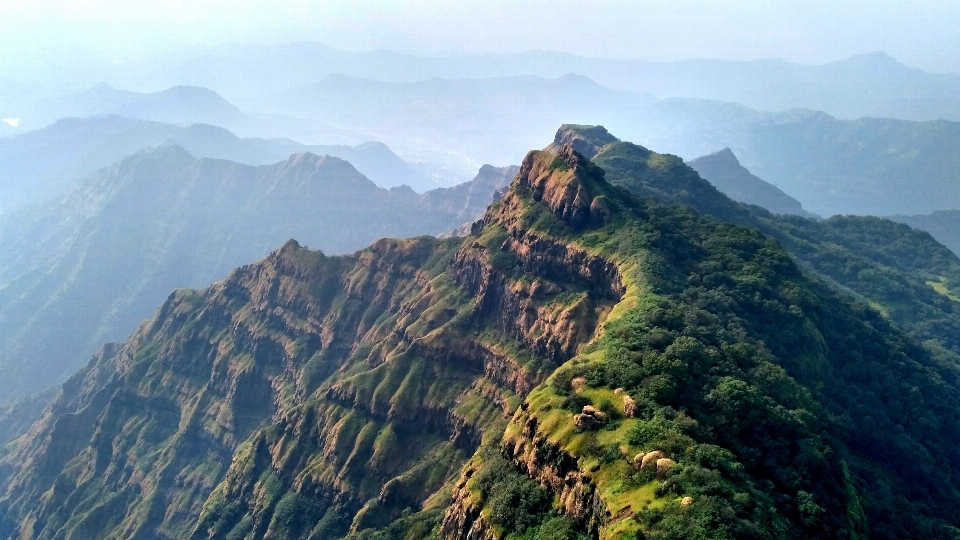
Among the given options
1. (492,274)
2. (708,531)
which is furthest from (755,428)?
(492,274)

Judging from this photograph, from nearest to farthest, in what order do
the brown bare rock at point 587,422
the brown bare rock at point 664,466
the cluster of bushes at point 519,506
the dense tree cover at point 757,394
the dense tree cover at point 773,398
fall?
the brown bare rock at point 664,466 → the dense tree cover at point 757,394 → the dense tree cover at point 773,398 → the cluster of bushes at point 519,506 → the brown bare rock at point 587,422

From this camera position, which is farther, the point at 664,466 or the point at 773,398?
the point at 773,398

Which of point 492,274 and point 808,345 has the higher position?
point 808,345

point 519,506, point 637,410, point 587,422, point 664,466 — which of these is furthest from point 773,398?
point 519,506

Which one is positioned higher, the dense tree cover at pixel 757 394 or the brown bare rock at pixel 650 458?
the brown bare rock at pixel 650 458

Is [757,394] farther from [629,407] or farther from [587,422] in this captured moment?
[587,422]

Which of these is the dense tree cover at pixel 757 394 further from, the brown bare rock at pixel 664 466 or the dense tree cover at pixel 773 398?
the brown bare rock at pixel 664 466

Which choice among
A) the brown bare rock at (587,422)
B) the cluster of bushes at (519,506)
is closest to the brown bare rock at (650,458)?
the cluster of bushes at (519,506)

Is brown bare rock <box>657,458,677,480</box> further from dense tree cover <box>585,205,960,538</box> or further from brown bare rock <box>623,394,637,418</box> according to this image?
brown bare rock <box>623,394,637,418</box>

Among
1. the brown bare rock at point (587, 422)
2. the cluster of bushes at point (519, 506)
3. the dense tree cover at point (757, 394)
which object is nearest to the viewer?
the dense tree cover at point (757, 394)

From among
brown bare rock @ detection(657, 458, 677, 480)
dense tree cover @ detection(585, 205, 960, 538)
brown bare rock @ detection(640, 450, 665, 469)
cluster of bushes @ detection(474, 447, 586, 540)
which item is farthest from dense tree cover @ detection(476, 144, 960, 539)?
cluster of bushes @ detection(474, 447, 586, 540)

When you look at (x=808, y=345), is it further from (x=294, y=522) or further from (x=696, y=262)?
(x=294, y=522)
